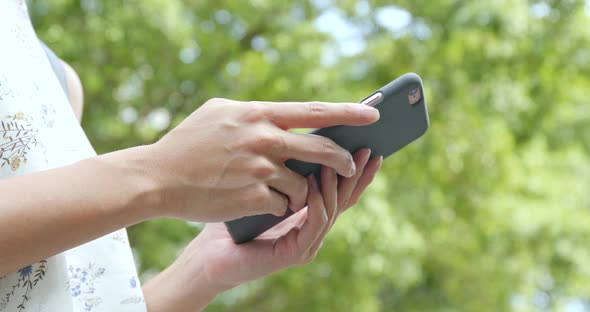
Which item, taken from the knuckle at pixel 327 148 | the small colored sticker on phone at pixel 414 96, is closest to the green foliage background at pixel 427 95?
the small colored sticker on phone at pixel 414 96

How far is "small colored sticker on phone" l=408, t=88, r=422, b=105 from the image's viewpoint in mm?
949

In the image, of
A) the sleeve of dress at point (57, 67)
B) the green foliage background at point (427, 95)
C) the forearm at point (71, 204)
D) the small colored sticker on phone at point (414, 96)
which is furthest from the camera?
the green foliage background at point (427, 95)

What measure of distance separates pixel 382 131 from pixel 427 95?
3471 mm

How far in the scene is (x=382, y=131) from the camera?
3.17 ft

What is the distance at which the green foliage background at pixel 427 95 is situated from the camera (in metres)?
4.06

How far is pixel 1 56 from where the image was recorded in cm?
83

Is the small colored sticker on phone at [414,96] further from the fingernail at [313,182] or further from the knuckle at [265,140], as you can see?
the knuckle at [265,140]

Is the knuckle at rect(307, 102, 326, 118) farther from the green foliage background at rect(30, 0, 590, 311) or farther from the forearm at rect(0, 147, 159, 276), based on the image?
the green foliage background at rect(30, 0, 590, 311)

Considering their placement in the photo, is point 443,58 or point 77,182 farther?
point 443,58

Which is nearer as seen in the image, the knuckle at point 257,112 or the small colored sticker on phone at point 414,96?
the knuckle at point 257,112

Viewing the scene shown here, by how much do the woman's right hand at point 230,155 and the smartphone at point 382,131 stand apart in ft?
0.17

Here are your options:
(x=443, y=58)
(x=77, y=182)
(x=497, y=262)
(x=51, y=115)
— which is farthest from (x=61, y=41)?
(x=497, y=262)

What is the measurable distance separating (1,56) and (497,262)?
519 centimetres

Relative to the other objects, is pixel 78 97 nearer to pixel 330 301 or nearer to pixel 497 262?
pixel 330 301
